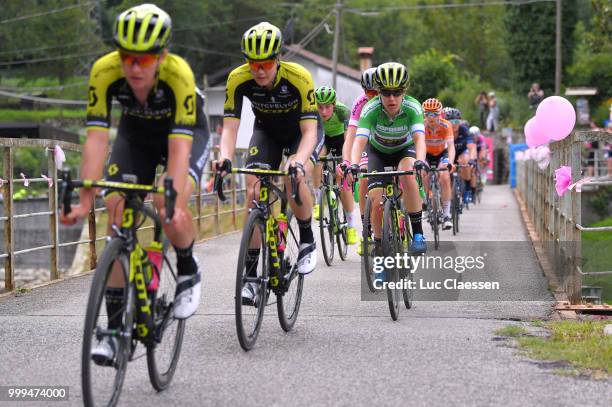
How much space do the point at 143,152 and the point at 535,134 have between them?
6.23 metres

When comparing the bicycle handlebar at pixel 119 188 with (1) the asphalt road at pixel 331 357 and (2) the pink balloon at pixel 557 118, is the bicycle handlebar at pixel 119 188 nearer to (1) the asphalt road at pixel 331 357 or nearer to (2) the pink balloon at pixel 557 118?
(1) the asphalt road at pixel 331 357

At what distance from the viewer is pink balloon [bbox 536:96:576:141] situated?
11.6 meters

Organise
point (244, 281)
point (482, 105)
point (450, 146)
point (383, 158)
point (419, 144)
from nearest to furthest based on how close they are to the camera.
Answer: point (244, 281) < point (419, 144) < point (383, 158) < point (450, 146) < point (482, 105)

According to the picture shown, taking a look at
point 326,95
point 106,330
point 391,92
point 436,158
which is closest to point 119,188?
point 106,330

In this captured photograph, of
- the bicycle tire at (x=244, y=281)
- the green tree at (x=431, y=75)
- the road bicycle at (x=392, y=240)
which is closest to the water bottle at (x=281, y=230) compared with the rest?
the bicycle tire at (x=244, y=281)

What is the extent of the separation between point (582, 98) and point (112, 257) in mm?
46119

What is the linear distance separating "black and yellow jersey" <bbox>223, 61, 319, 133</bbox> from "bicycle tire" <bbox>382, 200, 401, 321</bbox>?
1.06m

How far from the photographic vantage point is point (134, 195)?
6.20m

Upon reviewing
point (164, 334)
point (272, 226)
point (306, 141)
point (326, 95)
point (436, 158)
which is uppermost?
point (326, 95)

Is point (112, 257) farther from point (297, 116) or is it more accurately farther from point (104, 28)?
point (104, 28)

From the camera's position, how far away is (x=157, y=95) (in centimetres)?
658

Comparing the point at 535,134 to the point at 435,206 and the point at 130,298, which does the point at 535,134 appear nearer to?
the point at 435,206

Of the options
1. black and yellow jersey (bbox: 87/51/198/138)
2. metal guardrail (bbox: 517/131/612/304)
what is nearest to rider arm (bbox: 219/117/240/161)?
black and yellow jersey (bbox: 87/51/198/138)

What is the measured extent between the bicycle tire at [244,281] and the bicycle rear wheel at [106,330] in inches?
55.3
